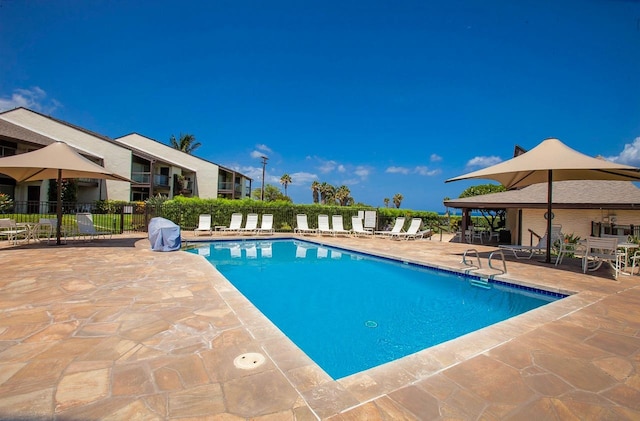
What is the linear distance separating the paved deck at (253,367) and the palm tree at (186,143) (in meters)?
40.0

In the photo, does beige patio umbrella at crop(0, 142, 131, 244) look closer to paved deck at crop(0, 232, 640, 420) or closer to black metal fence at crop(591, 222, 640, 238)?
paved deck at crop(0, 232, 640, 420)

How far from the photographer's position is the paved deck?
1.90 m

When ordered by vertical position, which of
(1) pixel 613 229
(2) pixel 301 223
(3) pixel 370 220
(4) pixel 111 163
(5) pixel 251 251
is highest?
(4) pixel 111 163

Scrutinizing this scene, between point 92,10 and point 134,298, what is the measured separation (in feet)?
42.4

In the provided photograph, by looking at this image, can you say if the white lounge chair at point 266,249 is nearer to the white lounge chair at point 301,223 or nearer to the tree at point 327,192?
the white lounge chair at point 301,223

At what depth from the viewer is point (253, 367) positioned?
94.3 inches

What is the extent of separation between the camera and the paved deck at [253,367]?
6.24 feet

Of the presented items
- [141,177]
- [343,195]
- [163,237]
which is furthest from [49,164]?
[343,195]

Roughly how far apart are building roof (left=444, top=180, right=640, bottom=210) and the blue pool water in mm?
6893

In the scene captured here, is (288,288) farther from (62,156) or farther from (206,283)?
(62,156)

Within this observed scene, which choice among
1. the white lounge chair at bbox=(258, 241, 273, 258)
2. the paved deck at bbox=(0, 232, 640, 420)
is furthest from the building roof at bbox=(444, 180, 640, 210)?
the white lounge chair at bbox=(258, 241, 273, 258)

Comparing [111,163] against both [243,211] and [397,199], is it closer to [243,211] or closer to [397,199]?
[243,211]

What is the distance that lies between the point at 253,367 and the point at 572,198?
14391mm

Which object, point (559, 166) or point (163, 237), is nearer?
point (559, 166)
